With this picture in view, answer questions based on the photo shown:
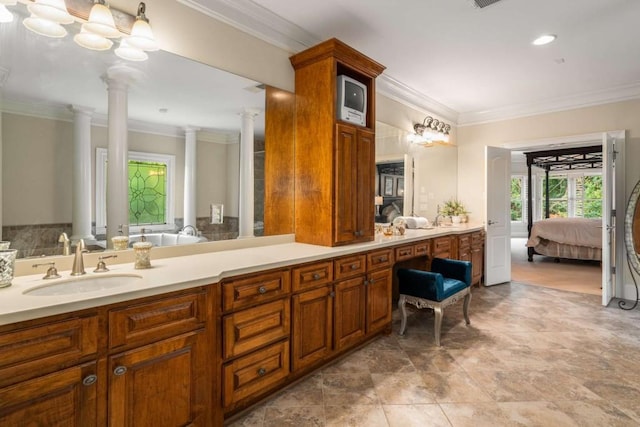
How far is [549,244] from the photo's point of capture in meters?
6.56

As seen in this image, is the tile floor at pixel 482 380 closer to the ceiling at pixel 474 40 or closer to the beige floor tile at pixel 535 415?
the beige floor tile at pixel 535 415

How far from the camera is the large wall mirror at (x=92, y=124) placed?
5.19 ft

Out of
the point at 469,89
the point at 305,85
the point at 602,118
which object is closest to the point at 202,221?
the point at 305,85

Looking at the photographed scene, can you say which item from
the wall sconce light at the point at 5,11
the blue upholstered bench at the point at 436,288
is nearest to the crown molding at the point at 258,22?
the wall sconce light at the point at 5,11

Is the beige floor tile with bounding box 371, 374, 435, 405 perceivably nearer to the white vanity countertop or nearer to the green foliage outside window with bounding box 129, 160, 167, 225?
the white vanity countertop

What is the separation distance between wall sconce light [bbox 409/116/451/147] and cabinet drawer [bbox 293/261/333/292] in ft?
9.10

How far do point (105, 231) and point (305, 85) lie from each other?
5.90ft

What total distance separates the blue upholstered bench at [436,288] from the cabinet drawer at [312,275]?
0.96 m

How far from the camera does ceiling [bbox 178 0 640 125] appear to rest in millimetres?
2420

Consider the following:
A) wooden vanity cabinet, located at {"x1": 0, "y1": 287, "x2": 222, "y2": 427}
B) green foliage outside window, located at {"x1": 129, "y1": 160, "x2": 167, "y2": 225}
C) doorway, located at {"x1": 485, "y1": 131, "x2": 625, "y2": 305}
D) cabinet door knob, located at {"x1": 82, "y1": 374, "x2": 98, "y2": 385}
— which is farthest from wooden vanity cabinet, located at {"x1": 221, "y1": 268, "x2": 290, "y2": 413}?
doorway, located at {"x1": 485, "y1": 131, "x2": 625, "y2": 305}

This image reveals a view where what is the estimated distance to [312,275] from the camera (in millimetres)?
2160

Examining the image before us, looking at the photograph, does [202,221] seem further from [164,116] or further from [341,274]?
[341,274]

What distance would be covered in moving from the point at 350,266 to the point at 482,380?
3.82 ft

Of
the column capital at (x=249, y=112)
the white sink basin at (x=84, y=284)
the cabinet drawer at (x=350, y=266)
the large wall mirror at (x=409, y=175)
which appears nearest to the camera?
the white sink basin at (x=84, y=284)
